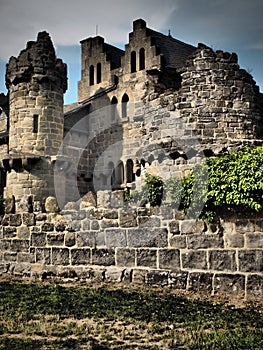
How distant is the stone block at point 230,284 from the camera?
934 cm

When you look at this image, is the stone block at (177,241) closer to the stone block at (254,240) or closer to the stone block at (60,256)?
the stone block at (254,240)

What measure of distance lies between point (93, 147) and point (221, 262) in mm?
19908

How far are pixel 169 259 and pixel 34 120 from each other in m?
11.2

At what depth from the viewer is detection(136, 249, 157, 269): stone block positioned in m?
10.8

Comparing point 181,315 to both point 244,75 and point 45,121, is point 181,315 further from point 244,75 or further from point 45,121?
point 45,121

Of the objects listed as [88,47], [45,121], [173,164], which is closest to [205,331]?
[173,164]

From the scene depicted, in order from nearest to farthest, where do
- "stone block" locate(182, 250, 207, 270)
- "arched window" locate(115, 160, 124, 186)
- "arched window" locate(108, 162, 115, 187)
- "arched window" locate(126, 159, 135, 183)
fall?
"stone block" locate(182, 250, 207, 270) < "arched window" locate(126, 159, 135, 183) < "arched window" locate(115, 160, 124, 186) < "arched window" locate(108, 162, 115, 187)

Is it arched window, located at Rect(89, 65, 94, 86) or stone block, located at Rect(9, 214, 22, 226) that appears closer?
stone block, located at Rect(9, 214, 22, 226)

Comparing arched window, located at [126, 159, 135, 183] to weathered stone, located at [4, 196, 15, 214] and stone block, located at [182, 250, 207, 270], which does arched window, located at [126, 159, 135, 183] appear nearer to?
weathered stone, located at [4, 196, 15, 214]

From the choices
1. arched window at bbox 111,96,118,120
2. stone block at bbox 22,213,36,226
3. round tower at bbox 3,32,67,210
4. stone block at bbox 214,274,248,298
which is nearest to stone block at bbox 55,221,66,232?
stone block at bbox 22,213,36,226

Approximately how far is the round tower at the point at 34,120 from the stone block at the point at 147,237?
8921mm

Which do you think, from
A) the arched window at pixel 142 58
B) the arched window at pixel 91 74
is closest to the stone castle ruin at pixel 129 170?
the arched window at pixel 142 58

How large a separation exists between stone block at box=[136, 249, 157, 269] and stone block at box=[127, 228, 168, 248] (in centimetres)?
13

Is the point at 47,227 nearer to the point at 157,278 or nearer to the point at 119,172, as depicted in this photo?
the point at 157,278
